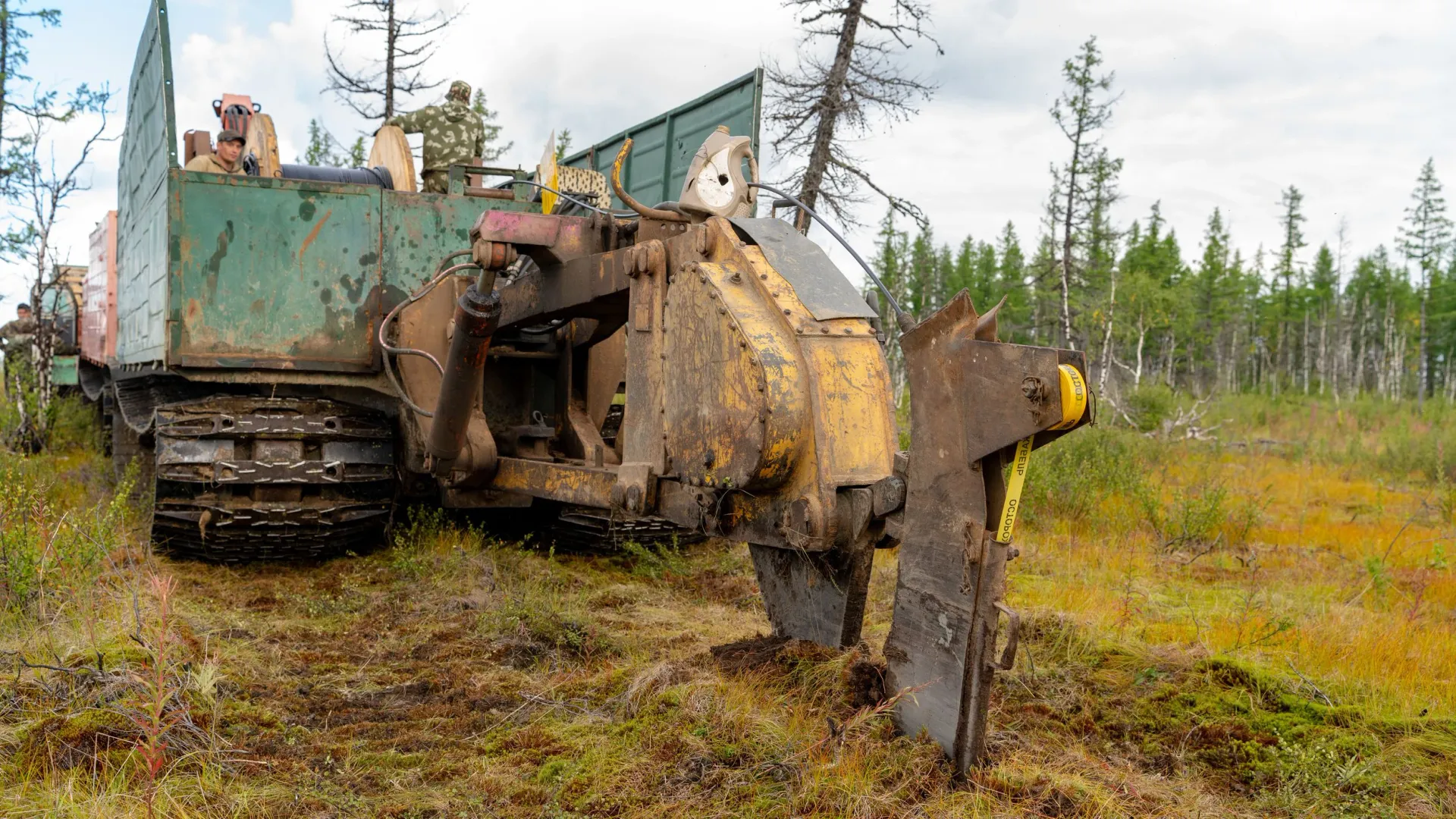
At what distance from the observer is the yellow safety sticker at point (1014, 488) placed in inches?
115

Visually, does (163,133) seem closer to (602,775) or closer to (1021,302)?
(602,775)

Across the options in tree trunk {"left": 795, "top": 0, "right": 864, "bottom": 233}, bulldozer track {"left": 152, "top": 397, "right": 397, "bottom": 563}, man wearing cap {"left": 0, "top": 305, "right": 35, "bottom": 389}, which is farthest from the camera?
man wearing cap {"left": 0, "top": 305, "right": 35, "bottom": 389}

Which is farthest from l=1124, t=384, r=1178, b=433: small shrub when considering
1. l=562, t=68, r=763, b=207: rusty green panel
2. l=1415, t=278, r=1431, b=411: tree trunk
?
l=1415, t=278, r=1431, b=411: tree trunk

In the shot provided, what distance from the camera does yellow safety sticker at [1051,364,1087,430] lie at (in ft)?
8.87

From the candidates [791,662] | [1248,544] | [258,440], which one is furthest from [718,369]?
[1248,544]

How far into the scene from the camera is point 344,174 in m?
6.91

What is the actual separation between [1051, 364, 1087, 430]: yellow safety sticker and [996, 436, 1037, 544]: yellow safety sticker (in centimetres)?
21

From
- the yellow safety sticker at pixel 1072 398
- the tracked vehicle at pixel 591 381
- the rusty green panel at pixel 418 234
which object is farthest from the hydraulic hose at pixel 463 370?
the yellow safety sticker at pixel 1072 398

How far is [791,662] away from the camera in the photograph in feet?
12.5

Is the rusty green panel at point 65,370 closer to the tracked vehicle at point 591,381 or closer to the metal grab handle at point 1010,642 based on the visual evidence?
the tracked vehicle at point 591,381

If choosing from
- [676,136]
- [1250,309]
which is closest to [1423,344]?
[1250,309]

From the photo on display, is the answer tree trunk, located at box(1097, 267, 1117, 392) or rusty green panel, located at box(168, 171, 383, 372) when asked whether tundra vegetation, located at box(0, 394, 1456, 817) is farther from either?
tree trunk, located at box(1097, 267, 1117, 392)

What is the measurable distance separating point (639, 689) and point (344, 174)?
445cm

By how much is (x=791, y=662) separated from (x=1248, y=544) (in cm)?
557
